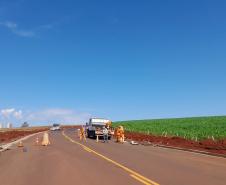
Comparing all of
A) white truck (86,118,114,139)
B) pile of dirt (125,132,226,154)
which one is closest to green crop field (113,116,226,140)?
pile of dirt (125,132,226,154)

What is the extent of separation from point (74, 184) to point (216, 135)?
121 ft

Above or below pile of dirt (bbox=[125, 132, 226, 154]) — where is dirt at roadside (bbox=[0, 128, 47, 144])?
above

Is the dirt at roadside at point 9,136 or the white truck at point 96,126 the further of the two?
the dirt at roadside at point 9,136

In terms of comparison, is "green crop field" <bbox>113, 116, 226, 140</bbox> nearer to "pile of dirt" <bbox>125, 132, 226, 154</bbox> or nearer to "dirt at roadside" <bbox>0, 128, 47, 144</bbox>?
"pile of dirt" <bbox>125, 132, 226, 154</bbox>

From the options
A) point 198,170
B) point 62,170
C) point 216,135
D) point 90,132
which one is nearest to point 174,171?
point 198,170

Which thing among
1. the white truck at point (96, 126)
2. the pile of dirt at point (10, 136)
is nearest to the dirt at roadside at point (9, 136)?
the pile of dirt at point (10, 136)

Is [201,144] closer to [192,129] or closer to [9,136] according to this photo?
[192,129]

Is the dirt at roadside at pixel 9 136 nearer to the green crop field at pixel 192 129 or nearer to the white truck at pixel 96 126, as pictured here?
the white truck at pixel 96 126

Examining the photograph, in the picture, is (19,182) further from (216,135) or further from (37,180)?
(216,135)

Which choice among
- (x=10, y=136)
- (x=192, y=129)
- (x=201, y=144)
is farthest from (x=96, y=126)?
(x=10, y=136)

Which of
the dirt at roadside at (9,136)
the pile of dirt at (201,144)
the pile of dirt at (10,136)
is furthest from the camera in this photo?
the pile of dirt at (10,136)

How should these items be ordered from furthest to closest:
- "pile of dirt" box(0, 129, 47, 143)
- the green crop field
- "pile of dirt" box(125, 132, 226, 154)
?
"pile of dirt" box(0, 129, 47, 143)
the green crop field
"pile of dirt" box(125, 132, 226, 154)

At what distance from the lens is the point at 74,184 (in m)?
12.4

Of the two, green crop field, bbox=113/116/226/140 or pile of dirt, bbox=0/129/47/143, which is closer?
green crop field, bbox=113/116/226/140
